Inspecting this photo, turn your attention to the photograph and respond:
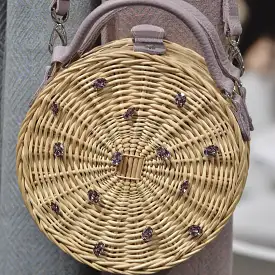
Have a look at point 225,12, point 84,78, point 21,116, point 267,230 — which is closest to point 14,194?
point 21,116

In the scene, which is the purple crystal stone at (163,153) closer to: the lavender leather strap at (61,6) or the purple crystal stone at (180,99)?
the purple crystal stone at (180,99)

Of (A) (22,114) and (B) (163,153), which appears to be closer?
(B) (163,153)

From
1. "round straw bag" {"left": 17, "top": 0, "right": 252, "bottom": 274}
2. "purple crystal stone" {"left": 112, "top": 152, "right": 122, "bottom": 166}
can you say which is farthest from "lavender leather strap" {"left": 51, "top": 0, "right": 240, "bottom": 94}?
"purple crystal stone" {"left": 112, "top": 152, "right": 122, "bottom": 166}

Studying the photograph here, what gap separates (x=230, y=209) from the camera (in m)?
0.51

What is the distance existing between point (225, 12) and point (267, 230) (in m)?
0.81

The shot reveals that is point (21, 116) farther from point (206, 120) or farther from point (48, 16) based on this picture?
point (206, 120)

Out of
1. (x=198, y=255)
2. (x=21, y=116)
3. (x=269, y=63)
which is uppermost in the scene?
(x=269, y=63)

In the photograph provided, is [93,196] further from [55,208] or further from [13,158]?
[13,158]

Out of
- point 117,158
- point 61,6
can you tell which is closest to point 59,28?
point 61,6

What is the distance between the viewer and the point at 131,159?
1.75 ft

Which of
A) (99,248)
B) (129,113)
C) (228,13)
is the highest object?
(228,13)

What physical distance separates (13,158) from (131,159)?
0.17 m

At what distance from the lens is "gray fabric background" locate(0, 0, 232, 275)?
1.99 ft

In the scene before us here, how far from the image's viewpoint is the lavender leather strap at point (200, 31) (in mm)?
502
